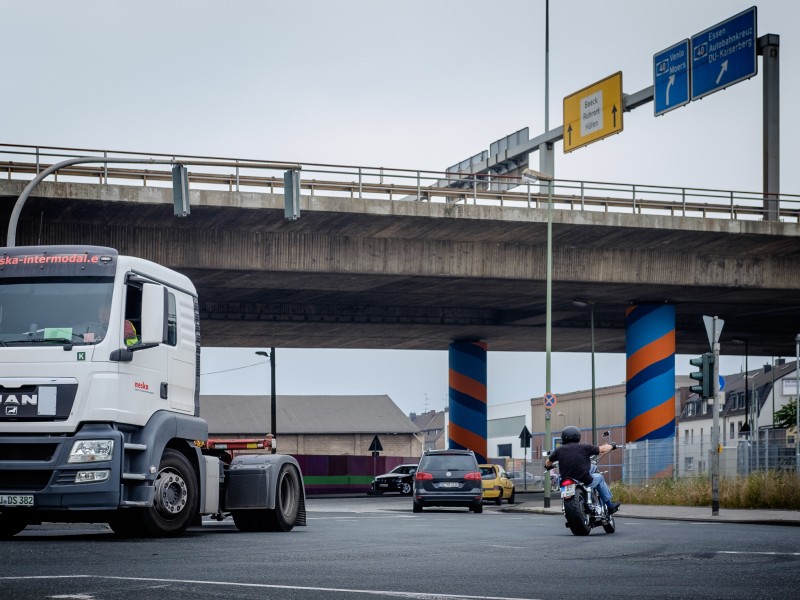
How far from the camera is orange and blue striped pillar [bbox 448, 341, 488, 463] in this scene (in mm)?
53906

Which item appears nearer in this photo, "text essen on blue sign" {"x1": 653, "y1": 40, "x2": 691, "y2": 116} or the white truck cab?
the white truck cab

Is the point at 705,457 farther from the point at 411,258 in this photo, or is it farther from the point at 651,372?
the point at 411,258

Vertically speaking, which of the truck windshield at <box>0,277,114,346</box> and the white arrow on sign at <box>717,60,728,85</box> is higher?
the white arrow on sign at <box>717,60,728,85</box>

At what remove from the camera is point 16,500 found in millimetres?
12805

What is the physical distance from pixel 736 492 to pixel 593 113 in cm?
1704

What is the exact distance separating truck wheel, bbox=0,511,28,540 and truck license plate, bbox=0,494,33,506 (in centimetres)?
148

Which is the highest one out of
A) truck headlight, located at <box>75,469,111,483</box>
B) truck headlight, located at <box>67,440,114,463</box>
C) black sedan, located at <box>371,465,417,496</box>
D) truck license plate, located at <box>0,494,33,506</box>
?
truck headlight, located at <box>67,440,114,463</box>

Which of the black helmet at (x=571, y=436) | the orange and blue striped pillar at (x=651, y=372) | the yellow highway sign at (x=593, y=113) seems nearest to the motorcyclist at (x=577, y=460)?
the black helmet at (x=571, y=436)

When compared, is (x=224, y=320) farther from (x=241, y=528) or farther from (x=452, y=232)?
(x=241, y=528)

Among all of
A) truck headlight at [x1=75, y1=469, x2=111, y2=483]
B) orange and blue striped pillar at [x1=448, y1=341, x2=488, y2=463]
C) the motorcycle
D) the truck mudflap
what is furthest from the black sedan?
truck headlight at [x1=75, y1=469, x2=111, y2=483]

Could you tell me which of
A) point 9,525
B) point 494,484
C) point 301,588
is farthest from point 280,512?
point 494,484

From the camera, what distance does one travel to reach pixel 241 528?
54.6 ft

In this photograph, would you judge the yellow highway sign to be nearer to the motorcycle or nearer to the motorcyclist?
the motorcyclist

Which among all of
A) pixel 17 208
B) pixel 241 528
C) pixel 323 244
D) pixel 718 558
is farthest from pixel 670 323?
pixel 718 558
